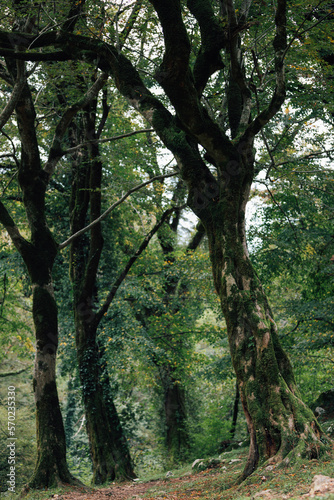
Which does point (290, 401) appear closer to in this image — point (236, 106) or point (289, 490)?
point (289, 490)

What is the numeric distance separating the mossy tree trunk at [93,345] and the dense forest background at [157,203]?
5cm

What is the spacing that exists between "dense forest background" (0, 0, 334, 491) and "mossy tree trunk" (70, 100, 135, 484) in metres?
0.05

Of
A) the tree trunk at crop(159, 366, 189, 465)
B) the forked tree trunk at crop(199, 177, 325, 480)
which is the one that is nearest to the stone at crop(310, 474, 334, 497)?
the forked tree trunk at crop(199, 177, 325, 480)

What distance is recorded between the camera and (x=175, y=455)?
1561cm

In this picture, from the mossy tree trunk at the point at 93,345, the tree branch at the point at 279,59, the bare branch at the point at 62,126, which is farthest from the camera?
the mossy tree trunk at the point at 93,345

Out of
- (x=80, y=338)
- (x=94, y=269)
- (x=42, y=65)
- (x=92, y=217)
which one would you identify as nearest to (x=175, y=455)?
(x=80, y=338)

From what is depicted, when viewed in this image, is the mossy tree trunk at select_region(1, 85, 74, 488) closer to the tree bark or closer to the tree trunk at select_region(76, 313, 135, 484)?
the tree bark

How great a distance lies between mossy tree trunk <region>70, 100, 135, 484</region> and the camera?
11.8m

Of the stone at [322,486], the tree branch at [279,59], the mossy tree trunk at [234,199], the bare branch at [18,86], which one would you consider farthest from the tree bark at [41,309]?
the stone at [322,486]

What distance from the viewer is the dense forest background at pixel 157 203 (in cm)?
705

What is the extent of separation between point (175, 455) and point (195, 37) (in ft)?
43.6

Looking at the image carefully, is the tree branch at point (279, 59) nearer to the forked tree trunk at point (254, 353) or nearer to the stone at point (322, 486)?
the forked tree trunk at point (254, 353)

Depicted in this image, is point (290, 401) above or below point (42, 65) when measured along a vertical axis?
below

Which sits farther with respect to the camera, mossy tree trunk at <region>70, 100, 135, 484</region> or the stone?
mossy tree trunk at <region>70, 100, 135, 484</region>
